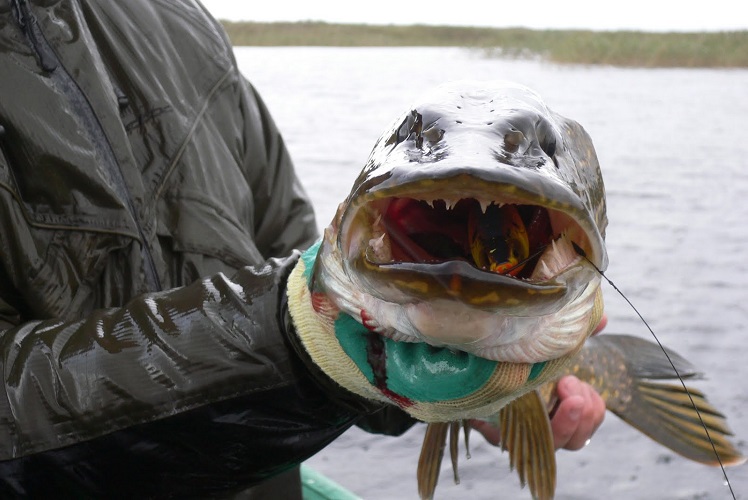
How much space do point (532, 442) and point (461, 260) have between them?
0.86m

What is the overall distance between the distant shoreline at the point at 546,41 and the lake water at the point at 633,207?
0.34m

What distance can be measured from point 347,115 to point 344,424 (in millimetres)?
11298

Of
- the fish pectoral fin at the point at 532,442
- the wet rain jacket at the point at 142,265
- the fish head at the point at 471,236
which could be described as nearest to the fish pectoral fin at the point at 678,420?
the fish pectoral fin at the point at 532,442

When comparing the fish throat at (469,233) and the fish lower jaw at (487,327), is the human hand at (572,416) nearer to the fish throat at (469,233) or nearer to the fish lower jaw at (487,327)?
the fish lower jaw at (487,327)

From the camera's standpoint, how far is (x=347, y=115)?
40.6 ft

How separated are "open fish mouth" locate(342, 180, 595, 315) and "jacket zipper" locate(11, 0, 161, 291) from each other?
77 cm

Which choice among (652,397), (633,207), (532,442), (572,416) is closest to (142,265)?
(532,442)

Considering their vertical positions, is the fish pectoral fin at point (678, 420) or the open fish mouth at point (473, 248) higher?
the open fish mouth at point (473, 248)

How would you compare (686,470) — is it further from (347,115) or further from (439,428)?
(347,115)

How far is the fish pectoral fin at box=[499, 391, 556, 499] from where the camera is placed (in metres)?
1.56

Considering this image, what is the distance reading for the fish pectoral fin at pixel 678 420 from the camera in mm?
2426

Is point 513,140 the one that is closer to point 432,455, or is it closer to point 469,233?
point 469,233

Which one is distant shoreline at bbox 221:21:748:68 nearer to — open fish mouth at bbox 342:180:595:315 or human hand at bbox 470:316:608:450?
human hand at bbox 470:316:608:450

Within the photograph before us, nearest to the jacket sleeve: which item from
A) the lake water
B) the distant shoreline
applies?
the lake water
